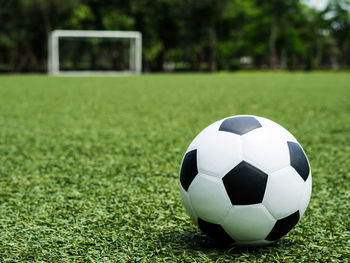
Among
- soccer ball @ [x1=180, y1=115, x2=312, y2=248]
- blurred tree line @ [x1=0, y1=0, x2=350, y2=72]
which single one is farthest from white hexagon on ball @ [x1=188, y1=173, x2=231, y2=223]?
blurred tree line @ [x1=0, y1=0, x2=350, y2=72]

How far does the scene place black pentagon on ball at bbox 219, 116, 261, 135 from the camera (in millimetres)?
2033

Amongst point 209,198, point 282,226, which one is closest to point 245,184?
point 209,198

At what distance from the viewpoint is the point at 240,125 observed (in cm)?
208

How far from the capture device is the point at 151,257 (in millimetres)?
1931

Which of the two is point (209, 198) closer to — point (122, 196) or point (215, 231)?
point (215, 231)

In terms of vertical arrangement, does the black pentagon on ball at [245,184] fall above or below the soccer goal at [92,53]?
below

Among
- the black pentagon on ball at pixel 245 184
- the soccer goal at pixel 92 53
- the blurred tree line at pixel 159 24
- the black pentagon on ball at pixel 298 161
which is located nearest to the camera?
the black pentagon on ball at pixel 245 184

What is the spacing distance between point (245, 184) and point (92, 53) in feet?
94.8

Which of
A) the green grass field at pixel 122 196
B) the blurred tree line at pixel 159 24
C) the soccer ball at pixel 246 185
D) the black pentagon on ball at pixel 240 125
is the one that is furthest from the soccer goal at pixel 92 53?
the soccer ball at pixel 246 185

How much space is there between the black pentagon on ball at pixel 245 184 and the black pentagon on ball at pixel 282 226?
6.3 inches

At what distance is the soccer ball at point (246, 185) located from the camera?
6.19 feet

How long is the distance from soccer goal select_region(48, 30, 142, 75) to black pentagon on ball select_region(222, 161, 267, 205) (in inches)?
1017

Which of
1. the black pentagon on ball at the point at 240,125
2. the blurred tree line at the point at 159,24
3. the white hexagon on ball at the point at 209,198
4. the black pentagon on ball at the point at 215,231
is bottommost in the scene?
the black pentagon on ball at the point at 215,231

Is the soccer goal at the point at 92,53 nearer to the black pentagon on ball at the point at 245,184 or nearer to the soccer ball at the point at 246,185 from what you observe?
the soccer ball at the point at 246,185
